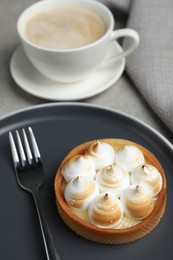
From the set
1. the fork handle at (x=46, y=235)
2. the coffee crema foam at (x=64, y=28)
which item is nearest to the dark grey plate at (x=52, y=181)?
the fork handle at (x=46, y=235)

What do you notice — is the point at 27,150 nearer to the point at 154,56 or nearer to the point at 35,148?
the point at 35,148

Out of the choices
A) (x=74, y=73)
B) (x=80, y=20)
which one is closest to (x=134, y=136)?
(x=74, y=73)

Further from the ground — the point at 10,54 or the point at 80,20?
the point at 80,20

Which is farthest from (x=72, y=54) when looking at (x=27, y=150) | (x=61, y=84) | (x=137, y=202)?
(x=137, y=202)

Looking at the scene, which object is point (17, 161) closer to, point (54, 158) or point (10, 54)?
point (54, 158)

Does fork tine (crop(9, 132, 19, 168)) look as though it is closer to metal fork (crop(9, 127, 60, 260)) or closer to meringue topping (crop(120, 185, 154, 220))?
metal fork (crop(9, 127, 60, 260))

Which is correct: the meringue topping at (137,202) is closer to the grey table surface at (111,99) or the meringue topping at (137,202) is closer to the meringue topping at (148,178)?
the meringue topping at (148,178)
